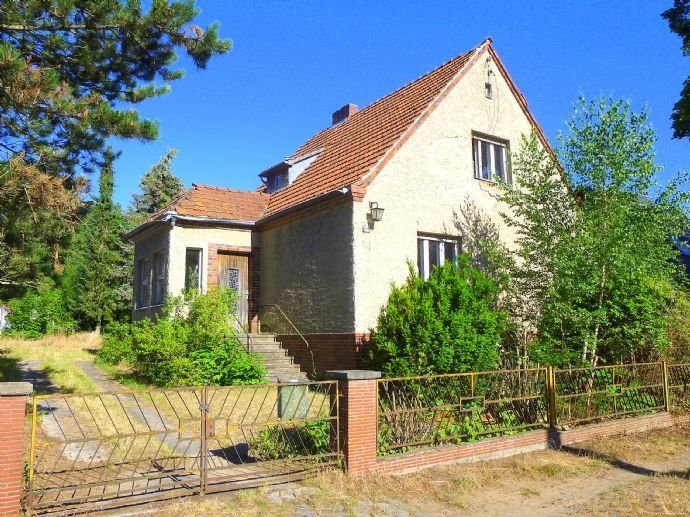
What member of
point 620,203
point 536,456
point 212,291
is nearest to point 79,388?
point 212,291

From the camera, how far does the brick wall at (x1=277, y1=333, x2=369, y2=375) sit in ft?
36.2

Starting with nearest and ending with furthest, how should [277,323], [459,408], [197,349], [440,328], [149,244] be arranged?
[459,408] < [440,328] < [197,349] < [277,323] < [149,244]

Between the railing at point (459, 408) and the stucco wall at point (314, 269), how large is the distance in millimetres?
2463

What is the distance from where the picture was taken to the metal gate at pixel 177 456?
5594 millimetres

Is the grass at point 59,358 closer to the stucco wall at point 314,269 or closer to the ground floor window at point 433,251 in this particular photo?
the stucco wall at point 314,269

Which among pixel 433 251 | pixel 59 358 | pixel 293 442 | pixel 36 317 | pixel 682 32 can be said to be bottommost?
pixel 293 442

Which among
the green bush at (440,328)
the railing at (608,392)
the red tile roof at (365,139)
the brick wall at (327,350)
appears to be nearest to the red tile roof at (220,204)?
the red tile roof at (365,139)

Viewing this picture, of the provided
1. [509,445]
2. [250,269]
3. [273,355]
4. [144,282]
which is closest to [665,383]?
[509,445]

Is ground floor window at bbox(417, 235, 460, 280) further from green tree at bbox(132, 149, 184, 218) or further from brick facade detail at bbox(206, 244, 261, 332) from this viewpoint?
green tree at bbox(132, 149, 184, 218)

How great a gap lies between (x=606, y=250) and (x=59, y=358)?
17175 millimetres

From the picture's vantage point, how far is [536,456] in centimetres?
816

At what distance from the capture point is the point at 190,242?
14.1 meters

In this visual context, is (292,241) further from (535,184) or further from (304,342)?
(535,184)

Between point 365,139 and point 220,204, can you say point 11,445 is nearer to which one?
point 220,204
